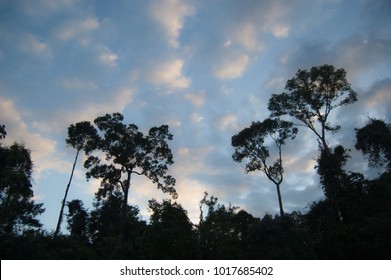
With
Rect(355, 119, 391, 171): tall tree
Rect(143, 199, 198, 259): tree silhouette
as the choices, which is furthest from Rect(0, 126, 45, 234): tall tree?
Rect(355, 119, 391, 171): tall tree

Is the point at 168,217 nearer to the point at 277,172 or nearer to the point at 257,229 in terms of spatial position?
the point at 257,229

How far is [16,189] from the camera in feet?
111

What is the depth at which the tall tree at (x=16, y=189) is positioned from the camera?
103 feet

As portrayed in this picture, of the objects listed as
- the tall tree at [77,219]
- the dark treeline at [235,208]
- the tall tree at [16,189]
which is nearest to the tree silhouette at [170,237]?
the dark treeline at [235,208]

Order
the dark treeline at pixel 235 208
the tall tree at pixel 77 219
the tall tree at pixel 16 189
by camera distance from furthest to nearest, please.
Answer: the tall tree at pixel 77 219 < the tall tree at pixel 16 189 < the dark treeline at pixel 235 208

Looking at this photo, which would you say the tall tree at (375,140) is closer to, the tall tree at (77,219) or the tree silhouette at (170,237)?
the tree silhouette at (170,237)

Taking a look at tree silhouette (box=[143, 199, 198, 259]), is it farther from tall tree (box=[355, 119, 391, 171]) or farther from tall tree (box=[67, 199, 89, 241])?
tall tree (box=[67, 199, 89, 241])

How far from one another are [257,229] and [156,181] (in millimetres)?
15948

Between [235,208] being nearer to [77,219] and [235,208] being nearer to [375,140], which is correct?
[375,140]

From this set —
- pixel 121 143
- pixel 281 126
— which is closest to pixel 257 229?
pixel 281 126

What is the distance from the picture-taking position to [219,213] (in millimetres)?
30812

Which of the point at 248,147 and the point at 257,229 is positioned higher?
the point at 248,147

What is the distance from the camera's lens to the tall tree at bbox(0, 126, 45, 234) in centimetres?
3131

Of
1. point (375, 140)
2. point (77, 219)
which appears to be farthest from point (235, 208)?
point (77, 219)
